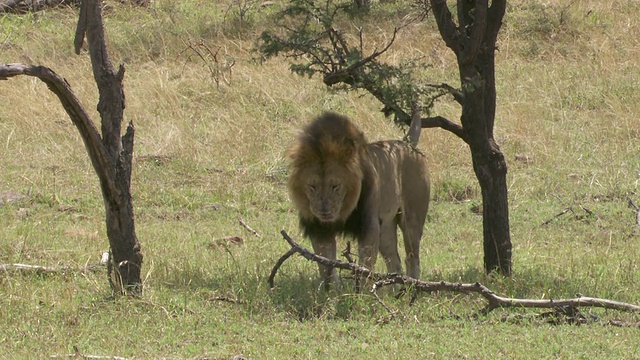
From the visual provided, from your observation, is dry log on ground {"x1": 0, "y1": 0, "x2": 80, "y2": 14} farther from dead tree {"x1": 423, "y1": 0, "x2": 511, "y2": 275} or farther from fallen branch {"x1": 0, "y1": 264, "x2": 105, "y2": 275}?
dead tree {"x1": 423, "y1": 0, "x2": 511, "y2": 275}

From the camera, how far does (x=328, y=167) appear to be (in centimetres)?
659

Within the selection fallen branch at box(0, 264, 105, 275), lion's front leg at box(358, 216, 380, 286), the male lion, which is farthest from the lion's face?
fallen branch at box(0, 264, 105, 275)

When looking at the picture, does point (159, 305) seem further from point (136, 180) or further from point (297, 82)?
point (297, 82)

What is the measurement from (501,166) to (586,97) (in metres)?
6.25

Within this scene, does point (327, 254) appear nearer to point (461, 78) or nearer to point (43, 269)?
point (461, 78)

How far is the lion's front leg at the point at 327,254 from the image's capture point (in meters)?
6.69

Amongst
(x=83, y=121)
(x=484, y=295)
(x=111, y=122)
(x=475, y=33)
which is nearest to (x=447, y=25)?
(x=475, y=33)

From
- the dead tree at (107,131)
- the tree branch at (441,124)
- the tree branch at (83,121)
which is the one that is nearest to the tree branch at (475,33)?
the tree branch at (441,124)

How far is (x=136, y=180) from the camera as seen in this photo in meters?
10.6

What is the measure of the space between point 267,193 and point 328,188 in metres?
3.93

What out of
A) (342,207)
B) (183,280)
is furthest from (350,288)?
(183,280)

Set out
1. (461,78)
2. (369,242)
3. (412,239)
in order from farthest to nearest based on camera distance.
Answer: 1. (412,239)
2. (461,78)
3. (369,242)

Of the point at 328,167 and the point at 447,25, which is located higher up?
the point at 447,25

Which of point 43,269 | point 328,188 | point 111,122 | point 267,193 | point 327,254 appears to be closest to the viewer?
point 111,122
